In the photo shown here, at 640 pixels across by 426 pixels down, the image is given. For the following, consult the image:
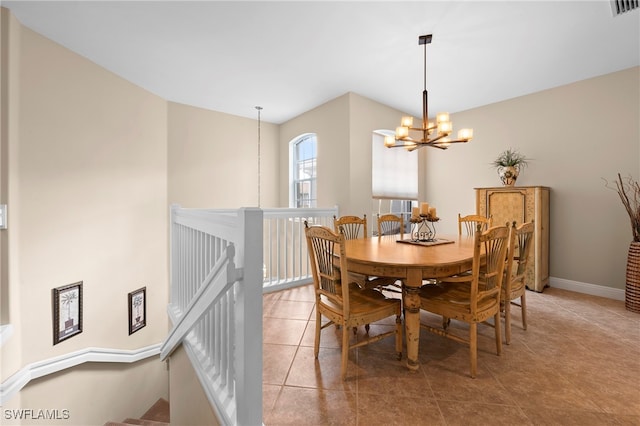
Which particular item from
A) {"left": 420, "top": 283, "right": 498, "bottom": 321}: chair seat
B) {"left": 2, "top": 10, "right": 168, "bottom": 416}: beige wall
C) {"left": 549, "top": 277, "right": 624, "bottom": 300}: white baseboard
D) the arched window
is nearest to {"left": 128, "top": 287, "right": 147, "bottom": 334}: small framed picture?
{"left": 2, "top": 10, "right": 168, "bottom": 416}: beige wall

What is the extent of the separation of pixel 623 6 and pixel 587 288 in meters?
3.05

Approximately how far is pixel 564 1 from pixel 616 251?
2894 millimetres

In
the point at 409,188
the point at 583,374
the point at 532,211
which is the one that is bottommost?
the point at 583,374

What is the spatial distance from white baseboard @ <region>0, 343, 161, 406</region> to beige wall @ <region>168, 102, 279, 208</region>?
210cm

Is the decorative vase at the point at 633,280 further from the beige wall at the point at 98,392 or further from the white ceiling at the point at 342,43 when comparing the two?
the beige wall at the point at 98,392

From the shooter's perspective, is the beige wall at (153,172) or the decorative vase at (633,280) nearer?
the beige wall at (153,172)

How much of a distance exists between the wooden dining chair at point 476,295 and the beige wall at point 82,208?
136 inches

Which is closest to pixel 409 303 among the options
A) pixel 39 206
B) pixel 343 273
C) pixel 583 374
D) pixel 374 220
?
pixel 343 273

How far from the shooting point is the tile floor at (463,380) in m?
1.44

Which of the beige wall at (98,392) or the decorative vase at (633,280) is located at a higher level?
the decorative vase at (633,280)

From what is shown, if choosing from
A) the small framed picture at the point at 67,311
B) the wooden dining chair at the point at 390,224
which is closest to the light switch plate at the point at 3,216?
the small framed picture at the point at 67,311

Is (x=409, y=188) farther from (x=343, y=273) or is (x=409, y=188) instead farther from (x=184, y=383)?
(x=184, y=383)

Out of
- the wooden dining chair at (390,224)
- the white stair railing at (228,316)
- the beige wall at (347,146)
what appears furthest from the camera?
the beige wall at (347,146)

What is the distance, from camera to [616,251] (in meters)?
3.24
